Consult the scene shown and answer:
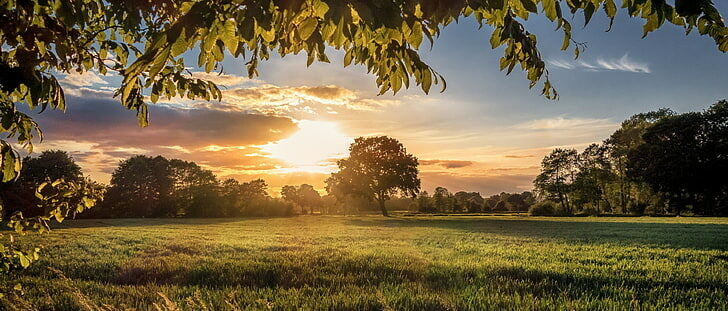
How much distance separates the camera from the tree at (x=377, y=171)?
49750 millimetres

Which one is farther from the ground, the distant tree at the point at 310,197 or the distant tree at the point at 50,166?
the distant tree at the point at 50,166

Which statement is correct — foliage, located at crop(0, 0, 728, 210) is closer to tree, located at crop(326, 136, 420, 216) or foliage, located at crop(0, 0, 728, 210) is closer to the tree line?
tree, located at crop(326, 136, 420, 216)

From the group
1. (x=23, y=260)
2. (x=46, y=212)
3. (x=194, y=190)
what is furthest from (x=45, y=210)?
(x=194, y=190)

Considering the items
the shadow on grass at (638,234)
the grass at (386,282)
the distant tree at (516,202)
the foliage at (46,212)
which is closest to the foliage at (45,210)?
the foliage at (46,212)

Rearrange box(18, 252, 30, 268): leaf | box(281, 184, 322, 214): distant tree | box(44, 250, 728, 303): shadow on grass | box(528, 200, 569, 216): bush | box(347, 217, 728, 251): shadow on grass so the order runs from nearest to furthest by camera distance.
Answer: box(18, 252, 30, 268): leaf, box(44, 250, 728, 303): shadow on grass, box(347, 217, 728, 251): shadow on grass, box(528, 200, 569, 216): bush, box(281, 184, 322, 214): distant tree

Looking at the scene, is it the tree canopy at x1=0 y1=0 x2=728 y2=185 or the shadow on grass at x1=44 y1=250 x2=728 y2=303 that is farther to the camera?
the shadow on grass at x1=44 y1=250 x2=728 y2=303

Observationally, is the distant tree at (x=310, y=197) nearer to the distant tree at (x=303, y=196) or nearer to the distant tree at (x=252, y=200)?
the distant tree at (x=303, y=196)

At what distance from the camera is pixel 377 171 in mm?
50656

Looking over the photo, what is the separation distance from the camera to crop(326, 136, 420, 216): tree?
163 ft

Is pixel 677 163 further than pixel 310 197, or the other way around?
pixel 310 197

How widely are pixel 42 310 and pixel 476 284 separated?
534 cm

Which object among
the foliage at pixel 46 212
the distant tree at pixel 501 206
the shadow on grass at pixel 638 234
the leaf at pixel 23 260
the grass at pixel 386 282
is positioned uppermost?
the foliage at pixel 46 212

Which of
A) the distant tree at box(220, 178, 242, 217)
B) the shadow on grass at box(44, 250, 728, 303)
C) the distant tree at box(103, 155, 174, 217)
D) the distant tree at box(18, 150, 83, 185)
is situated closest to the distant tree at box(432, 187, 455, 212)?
the distant tree at box(220, 178, 242, 217)

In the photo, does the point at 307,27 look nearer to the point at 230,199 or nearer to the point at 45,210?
the point at 45,210
